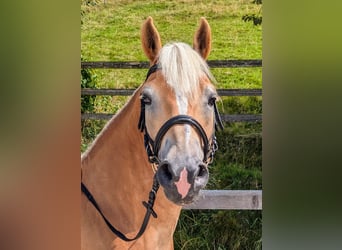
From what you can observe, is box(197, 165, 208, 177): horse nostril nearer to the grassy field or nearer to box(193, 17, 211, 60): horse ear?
the grassy field

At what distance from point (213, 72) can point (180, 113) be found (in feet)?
1.12

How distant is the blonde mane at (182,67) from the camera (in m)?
2.68

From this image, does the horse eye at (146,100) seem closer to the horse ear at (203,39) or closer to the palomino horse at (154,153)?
the palomino horse at (154,153)

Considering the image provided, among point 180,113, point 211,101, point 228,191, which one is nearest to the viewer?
point 180,113

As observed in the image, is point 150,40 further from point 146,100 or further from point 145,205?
point 145,205

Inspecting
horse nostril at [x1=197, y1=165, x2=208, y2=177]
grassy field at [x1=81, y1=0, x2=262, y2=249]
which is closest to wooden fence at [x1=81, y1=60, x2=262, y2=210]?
grassy field at [x1=81, y1=0, x2=262, y2=249]

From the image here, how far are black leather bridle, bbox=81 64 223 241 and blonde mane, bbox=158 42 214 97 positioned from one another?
3.3 inches

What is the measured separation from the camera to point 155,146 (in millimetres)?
2727

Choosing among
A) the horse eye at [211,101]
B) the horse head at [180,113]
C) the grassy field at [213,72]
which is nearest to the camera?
the horse head at [180,113]

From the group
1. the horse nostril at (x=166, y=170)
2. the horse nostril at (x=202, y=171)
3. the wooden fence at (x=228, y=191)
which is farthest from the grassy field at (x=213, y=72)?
the horse nostril at (x=166, y=170)

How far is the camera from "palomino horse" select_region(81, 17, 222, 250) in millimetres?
2658

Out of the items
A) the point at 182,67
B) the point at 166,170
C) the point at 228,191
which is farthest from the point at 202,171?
the point at 182,67
